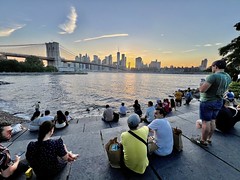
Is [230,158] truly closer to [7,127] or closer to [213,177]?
[213,177]

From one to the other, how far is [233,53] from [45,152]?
1373 centimetres

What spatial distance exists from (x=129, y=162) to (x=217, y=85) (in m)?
2.12

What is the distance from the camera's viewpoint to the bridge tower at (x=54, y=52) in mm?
103188

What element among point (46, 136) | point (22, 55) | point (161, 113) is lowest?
point (46, 136)

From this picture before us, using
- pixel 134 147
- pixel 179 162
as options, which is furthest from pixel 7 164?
pixel 179 162

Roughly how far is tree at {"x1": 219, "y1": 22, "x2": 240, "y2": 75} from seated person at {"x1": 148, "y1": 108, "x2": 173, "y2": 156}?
11543mm

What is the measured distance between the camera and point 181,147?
2871 mm

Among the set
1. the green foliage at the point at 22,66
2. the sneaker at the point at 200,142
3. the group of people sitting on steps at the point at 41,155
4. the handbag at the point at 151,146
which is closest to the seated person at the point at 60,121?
the group of people sitting on steps at the point at 41,155

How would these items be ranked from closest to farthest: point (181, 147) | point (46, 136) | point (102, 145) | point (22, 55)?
point (46, 136), point (181, 147), point (102, 145), point (22, 55)

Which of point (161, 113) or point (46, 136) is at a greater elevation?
point (161, 113)

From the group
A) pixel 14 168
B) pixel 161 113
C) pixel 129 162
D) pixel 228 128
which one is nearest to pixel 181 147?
pixel 161 113

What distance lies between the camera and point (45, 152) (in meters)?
1.93

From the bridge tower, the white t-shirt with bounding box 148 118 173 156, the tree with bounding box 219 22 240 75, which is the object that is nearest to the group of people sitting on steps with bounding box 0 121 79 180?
the white t-shirt with bounding box 148 118 173 156

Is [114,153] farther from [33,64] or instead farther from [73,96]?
[33,64]
